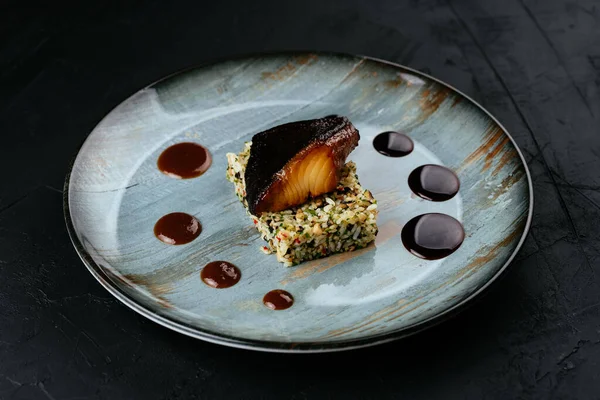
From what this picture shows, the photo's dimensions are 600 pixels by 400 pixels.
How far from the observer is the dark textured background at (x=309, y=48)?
4.55 meters

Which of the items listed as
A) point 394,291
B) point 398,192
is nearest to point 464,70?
point 398,192

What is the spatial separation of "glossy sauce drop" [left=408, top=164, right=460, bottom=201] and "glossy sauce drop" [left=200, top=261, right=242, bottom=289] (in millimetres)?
1323

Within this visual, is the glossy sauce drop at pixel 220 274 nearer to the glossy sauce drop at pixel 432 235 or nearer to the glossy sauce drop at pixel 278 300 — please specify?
the glossy sauce drop at pixel 278 300

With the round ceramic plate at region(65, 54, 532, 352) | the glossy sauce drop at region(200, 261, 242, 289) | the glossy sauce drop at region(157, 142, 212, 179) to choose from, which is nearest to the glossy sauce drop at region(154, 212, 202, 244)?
the round ceramic plate at region(65, 54, 532, 352)

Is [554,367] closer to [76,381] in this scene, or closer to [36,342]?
[76,381]

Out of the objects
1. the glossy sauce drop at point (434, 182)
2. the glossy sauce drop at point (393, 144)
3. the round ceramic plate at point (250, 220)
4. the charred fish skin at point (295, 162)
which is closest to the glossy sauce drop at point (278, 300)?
the round ceramic plate at point (250, 220)

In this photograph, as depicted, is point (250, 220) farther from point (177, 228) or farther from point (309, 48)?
point (309, 48)

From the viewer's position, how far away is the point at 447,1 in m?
7.35

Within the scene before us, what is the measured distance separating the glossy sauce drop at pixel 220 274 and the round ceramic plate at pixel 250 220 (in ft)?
0.14

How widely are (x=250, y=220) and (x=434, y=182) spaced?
1.22 metres

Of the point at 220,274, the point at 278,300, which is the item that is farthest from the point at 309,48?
the point at 278,300

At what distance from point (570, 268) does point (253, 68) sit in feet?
8.69

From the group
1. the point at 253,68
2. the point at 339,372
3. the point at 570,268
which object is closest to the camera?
the point at 339,372

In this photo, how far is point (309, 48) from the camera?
22.6 feet
